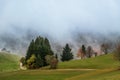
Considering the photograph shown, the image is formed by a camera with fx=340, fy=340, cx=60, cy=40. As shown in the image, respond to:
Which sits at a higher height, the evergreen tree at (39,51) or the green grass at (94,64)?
the evergreen tree at (39,51)

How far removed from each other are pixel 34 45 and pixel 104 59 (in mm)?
34023

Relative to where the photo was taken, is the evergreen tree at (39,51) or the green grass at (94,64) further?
the evergreen tree at (39,51)

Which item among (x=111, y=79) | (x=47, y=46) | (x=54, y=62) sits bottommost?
(x=111, y=79)

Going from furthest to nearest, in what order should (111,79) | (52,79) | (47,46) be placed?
(47,46) → (52,79) → (111,79)

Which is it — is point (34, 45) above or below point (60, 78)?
above

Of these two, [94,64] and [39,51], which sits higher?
[39,51]

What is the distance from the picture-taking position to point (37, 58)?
14575 cm

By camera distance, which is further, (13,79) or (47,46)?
(47,46)

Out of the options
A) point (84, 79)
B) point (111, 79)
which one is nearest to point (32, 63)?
point (84, 79)

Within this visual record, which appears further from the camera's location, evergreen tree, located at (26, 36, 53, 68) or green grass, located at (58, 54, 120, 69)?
evergreen tree, located at (26, 36, 53, 68)

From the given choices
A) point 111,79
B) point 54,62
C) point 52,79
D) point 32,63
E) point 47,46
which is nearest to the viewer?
point 111,79

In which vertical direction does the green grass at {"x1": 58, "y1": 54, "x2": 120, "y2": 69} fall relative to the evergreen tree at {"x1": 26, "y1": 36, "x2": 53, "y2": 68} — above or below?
below

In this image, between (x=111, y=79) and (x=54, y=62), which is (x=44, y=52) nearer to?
(x=54, y=62)

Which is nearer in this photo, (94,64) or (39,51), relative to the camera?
(94,64)
